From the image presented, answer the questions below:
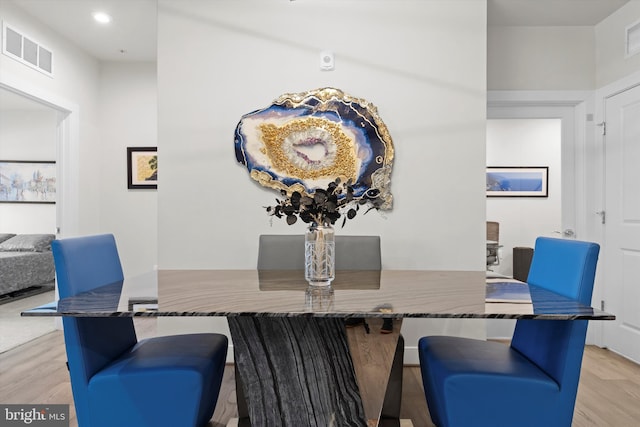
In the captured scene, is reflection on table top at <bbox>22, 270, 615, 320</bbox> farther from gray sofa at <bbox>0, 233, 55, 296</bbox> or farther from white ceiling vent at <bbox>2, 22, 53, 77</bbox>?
gray sofa at <bbox>0, 233, 55, 296</bbox>

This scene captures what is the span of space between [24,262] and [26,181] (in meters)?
1.71

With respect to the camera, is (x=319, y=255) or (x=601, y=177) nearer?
(x=319, y=255)

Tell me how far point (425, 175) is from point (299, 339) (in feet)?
5.83

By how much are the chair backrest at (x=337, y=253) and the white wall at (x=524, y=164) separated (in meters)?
2.09

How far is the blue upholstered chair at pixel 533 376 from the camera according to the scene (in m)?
1.43

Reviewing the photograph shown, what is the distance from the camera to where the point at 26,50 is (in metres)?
3.21

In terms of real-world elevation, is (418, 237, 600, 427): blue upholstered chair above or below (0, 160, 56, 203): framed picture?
below

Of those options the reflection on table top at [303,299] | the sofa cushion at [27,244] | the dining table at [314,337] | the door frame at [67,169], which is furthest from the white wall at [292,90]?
the sofa cushion at [27,244]

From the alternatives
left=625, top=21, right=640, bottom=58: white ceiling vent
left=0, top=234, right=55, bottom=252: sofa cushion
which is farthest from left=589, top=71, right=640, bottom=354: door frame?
left=0, top=234, right=55, bottom=252: sofa cushion

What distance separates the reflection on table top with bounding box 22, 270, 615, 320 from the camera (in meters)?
1.19

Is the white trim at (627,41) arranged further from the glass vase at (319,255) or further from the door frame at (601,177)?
the glass vase at (319,255)

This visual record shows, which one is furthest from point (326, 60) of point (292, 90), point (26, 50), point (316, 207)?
Answer: point (26, 50)

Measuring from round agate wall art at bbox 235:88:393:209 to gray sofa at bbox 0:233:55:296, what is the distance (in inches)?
145

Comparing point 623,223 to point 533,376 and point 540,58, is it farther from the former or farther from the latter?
point 533,376
